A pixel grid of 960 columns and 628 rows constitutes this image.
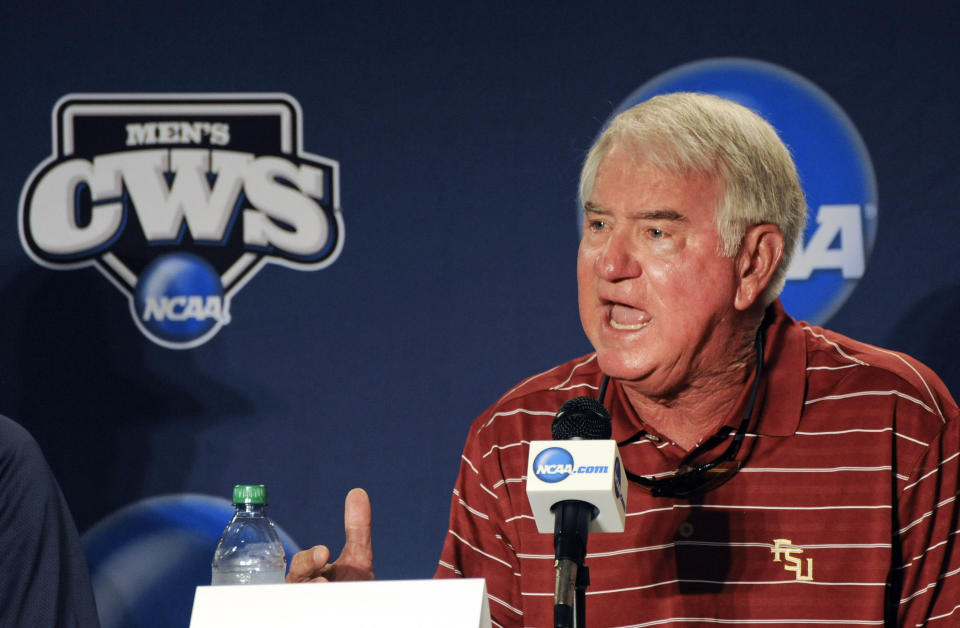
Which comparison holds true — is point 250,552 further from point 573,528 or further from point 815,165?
point 573,528

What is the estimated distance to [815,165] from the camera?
102 inches

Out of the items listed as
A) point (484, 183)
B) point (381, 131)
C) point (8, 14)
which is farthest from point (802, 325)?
point (8, 14)

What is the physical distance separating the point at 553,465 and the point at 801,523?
682mm

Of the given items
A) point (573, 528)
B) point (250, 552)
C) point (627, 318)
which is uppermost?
point (627, 318)

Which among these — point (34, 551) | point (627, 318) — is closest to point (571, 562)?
point (627, 318)

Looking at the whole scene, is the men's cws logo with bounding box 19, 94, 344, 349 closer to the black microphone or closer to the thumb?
the thumb

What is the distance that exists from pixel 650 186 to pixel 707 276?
155 mm

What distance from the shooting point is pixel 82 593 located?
2244 mm

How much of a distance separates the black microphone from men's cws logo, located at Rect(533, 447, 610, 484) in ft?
0.09

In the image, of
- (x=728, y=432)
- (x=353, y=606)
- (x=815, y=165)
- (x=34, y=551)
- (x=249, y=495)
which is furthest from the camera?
(x=815, y=165)

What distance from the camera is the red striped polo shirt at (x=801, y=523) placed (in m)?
1.60

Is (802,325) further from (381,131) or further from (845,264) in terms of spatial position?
(381,131)

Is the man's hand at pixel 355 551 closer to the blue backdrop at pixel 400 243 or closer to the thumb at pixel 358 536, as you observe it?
the thumb at pixel 358 536

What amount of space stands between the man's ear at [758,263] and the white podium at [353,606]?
2.87 ft
